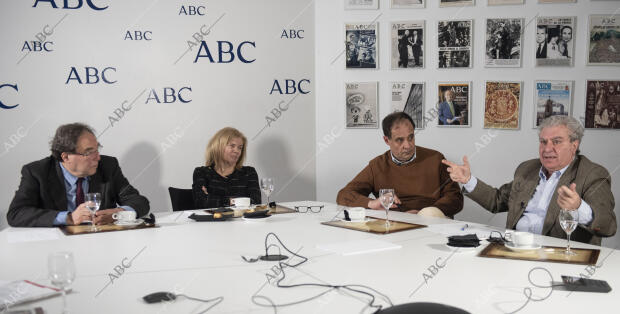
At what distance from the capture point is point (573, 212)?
1.99 metres

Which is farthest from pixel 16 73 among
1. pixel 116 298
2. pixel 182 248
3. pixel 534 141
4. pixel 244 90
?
pixel 534 141

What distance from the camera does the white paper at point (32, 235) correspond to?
246 cm

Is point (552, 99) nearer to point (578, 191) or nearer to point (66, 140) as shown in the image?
point (578, 191)

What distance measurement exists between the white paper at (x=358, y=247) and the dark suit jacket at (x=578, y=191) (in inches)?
35.6

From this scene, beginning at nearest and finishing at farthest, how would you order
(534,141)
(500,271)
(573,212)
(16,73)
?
(500,271) < (573,212) < (16,73) < (534,141)

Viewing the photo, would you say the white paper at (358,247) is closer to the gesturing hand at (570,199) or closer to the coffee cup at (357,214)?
the coffee cup at (357,214)

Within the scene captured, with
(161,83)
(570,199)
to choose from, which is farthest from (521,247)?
(161,83)

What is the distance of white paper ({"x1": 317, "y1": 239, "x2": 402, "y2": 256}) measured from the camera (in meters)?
2.11

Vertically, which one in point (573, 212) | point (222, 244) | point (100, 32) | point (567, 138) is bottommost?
point (222, 244)

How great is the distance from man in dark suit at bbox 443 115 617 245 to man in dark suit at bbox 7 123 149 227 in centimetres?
199

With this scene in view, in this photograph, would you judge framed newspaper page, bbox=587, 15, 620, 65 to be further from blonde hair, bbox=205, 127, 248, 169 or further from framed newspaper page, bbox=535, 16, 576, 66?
blonde hair, bbox=205, 127, 248, 169

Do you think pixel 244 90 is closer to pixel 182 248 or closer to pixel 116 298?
pixel 182 248

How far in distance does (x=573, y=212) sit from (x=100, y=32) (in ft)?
11.3

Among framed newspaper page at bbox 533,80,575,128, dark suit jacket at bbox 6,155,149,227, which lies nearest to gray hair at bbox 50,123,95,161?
dark suit jacket at bbox 6,155,149,227
